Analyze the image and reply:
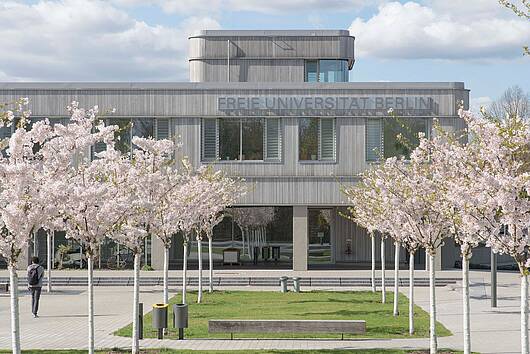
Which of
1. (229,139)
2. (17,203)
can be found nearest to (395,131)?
(229,139)

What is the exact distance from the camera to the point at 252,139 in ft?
148

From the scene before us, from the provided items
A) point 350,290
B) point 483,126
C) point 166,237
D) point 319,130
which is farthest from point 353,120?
point 483,126

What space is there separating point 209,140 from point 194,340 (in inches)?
932

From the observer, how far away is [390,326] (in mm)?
24359

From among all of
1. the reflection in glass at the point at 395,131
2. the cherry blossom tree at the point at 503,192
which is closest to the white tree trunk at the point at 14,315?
the cherry blossom tree at the point at 503,192

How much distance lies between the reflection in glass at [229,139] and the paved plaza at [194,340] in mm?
8900

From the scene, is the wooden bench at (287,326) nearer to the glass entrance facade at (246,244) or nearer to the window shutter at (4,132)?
the window shutter at (4,132)

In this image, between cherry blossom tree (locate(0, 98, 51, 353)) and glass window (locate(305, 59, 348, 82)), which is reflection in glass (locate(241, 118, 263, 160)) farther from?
cherry blossom tree (locate(0, 98, 51, 353))

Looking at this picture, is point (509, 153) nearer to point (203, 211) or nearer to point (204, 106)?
point (203, 211)

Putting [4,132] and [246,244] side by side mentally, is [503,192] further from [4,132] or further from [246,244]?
[246,244]

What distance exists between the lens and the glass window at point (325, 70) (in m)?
55.1

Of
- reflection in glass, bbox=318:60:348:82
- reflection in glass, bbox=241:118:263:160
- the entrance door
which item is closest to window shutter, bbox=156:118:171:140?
reflection in glass, bbox=241:118:263:160

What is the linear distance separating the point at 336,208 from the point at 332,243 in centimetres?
208

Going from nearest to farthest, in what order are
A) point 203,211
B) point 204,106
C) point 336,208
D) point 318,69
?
point 203,211 < point 204,106 < point 336,208 < point 318,69
